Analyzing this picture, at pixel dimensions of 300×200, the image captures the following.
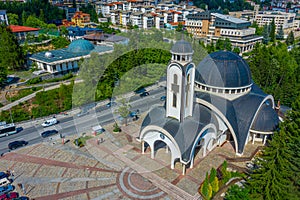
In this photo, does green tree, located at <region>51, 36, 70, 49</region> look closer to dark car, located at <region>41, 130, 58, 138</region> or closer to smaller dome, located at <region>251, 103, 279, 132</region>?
dark car, located at <region>41, 130, 58, 138</region>

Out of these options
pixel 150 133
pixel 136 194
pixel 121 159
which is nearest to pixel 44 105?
pixel 121 159

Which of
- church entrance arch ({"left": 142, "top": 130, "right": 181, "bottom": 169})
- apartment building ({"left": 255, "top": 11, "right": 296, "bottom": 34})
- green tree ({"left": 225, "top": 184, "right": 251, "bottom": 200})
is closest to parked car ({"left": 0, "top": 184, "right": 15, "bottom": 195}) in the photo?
church entrance arch ({"left": 142, "top": 130, "right": 181, "bottom": 169})

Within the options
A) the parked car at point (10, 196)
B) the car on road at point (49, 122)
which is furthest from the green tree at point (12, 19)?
the parked car at point (10, 196)

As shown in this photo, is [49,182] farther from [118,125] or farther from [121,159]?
[118,125]

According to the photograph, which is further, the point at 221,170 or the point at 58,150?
the point at 58,150

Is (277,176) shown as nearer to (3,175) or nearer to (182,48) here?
(182,48)

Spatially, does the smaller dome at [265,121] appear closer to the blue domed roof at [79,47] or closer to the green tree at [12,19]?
the blue domed roof at [79,47]
